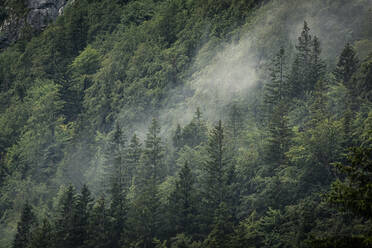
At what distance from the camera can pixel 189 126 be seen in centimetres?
4819

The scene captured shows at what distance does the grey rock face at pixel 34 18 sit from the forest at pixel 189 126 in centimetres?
1216

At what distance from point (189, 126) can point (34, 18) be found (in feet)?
232

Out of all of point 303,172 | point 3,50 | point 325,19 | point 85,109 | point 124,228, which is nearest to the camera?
point 303,172

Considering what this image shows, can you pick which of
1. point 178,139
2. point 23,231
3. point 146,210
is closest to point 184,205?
point 146,210

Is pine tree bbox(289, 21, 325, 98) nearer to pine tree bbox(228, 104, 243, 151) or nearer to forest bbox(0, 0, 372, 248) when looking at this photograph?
forest bbox(0, 0, 372, 248)

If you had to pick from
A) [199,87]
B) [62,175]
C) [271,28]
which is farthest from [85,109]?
[271,28]

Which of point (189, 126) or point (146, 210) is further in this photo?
point (189, 126)

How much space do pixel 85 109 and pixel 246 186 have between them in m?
37.6

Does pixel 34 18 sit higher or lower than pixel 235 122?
higher

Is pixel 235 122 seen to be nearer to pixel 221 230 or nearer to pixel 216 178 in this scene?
pixel 216 178

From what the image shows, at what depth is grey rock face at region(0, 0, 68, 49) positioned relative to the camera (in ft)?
341

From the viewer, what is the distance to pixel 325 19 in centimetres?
5538

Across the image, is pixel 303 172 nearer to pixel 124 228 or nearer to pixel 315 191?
pixel 315 191

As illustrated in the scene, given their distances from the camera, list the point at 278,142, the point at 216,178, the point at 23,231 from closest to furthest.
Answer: the point at 278,142 → the point at 216,178 → the point at 23,231
